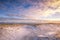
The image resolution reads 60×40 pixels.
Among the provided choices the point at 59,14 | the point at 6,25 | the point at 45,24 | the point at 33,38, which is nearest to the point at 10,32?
the point at 6,25

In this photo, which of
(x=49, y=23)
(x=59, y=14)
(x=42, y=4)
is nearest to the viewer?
(x=42, y=4)

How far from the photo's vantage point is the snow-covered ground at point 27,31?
4.02ft

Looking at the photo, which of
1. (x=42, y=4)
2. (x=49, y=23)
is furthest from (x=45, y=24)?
(x=42, y=4)

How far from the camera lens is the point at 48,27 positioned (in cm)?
123

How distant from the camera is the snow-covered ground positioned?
123 cm

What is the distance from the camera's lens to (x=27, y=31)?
124 centimetres

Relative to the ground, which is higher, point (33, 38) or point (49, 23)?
point (49, 23)

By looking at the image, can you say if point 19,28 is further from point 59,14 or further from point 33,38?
point 59,14

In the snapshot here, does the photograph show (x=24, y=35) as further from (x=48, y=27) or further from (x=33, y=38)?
(x=48, y=27)

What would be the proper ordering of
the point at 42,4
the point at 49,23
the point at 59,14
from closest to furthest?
the point at 42,4 < the point at 59,14 < the point at 49,23

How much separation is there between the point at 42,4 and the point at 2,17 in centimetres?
38

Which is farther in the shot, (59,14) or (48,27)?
(48,27)

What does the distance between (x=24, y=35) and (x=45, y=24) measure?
220 mm

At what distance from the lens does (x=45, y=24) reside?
4.03ft
